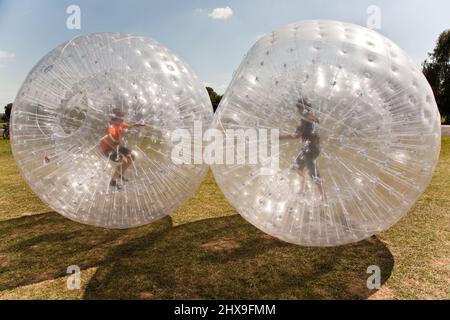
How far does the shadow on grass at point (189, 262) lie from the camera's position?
3139 mm

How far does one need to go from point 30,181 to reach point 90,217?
773mm

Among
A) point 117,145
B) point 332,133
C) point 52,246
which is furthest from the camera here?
point 52,246

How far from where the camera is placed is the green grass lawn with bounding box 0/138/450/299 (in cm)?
313

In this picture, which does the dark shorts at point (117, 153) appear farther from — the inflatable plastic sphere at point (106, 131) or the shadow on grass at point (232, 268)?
the shadow on grass at point (232, 268)

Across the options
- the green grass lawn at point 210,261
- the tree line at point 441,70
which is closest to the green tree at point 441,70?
the tree line at point 441,70

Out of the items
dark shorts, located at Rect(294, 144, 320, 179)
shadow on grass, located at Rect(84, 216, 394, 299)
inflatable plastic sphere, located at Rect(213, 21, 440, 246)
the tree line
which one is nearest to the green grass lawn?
shadow on grass, located at Rect(84, 216, 394, 299)

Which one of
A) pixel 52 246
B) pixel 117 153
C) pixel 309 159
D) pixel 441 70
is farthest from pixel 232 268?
pixel 441 70

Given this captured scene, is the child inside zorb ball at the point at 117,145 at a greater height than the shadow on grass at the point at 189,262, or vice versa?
the child inside zorb ball at the point at 117,145

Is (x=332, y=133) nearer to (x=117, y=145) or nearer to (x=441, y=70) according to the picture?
(x=117, y=145)

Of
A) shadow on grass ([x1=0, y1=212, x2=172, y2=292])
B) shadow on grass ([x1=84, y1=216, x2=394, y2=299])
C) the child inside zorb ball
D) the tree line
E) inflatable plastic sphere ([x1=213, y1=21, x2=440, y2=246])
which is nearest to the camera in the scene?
inflatable plastic sphere ([x1=213, y1=21, x2=440, y2=246])

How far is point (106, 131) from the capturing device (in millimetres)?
3256

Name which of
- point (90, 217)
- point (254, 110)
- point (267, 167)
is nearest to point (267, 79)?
point (254, 110)

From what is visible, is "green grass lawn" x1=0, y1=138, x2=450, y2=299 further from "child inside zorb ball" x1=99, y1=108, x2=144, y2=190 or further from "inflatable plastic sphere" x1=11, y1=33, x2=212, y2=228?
"child inside zorb ball" x1=99, y1=108, x2=144, y2=190

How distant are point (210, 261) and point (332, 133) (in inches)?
71.7
